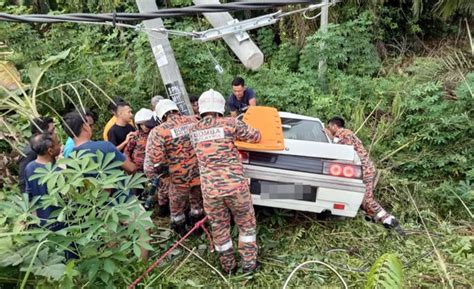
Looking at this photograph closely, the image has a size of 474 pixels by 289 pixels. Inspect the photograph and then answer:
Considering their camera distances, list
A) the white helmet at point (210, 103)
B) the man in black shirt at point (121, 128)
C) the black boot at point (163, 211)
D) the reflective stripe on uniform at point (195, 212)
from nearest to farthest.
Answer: the white helmet at point (210, 103)
the reflective stripe on uniform at point (195, 212)
the man in black shirt at point (121, 128)
the black boot at point (163, 211)

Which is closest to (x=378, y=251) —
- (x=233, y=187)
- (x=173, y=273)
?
(x=233, y=187)

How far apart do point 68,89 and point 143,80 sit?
1185mm

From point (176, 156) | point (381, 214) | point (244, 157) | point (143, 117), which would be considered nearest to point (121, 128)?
point (143, 117)

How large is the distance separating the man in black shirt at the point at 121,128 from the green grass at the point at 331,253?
1.02 metres

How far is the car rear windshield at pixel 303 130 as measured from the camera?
182 inches

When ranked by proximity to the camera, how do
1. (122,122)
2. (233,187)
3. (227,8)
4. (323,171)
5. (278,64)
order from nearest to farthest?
(227,8) → (233,187) → (323,171) → (122,122) → (278,64)

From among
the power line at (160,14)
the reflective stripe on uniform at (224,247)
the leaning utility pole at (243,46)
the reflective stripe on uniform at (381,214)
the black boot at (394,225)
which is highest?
the power line at (160,14)

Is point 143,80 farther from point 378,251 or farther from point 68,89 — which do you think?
point 378,251

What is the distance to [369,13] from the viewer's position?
324 inches

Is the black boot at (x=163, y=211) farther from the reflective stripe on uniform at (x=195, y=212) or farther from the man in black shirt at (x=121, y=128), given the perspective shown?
the man in black shirt at (x=121, y=128)

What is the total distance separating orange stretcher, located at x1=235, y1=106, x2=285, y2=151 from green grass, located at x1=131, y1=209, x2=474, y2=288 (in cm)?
90

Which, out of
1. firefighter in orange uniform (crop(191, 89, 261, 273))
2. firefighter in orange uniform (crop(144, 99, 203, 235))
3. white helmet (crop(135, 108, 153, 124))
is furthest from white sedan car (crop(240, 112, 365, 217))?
white helmet (crop(135, 108, 153, 124))

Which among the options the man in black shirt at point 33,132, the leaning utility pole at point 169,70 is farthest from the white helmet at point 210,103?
the leaning utility pole at point 169,70

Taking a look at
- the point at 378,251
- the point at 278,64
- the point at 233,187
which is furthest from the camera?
the point at 278,64
